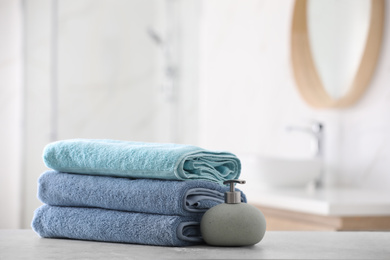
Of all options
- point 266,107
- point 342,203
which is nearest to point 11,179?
point 266,107

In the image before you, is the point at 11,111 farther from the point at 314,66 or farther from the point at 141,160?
the point at 141,160

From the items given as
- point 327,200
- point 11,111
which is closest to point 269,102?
point 327,200

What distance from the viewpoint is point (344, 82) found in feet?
7.23

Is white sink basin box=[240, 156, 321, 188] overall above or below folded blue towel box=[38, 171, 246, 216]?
below

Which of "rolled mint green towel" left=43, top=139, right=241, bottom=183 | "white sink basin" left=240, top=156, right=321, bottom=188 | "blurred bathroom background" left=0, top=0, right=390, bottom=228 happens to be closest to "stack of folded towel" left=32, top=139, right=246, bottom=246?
"rolled mint green towel" left=43, top=139, right=241, bottom=183

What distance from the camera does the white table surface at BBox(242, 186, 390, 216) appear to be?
157 centimetres

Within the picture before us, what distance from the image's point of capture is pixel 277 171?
2000mm

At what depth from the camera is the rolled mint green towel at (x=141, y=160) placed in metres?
0.73

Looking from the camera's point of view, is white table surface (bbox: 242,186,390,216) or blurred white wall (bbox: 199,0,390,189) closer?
white table surface (bbox: 242,186,390,216)

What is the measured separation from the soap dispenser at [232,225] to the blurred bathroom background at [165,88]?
4.50 feet

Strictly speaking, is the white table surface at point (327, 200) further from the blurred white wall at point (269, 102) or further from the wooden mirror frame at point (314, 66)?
the wooden mirror frame at point (314, 66)

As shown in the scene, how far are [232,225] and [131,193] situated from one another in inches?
5.6

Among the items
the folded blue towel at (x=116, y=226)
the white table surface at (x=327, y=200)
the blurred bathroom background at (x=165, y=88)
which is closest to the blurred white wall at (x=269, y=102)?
the blurred bathroom background at (x=165, y=88)

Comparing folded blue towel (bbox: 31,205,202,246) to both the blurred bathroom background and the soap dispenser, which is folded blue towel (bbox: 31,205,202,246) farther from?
the blurred bathroom background
